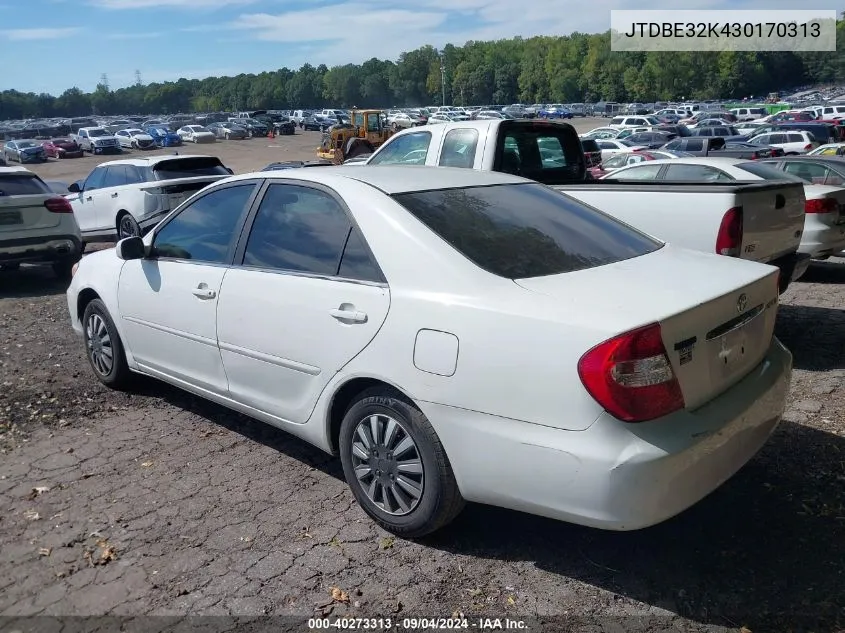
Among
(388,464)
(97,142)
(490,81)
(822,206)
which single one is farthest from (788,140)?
(490,81)

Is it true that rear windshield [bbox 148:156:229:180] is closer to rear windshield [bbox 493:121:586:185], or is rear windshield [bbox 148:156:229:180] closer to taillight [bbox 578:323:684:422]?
rear windshield [bbox 493:121:586:185]

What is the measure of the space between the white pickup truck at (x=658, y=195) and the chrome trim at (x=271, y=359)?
3.29 m

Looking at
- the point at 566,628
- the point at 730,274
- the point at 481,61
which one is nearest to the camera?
the point at 566,628

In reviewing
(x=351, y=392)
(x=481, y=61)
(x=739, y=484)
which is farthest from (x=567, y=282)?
(x=481, y=61)

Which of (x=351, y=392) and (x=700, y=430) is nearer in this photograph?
(x=700, y=430)

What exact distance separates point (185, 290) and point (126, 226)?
8.81 m

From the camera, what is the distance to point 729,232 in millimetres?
5387

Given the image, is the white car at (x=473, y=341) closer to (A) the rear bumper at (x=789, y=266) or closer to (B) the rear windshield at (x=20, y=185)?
(A) the rear bumper at (x=789, y=266)

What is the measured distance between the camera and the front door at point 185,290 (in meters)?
4.19

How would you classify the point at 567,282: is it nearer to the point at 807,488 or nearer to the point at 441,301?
the point at 441,301

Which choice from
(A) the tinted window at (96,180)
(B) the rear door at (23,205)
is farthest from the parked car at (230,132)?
(B) the rear door at (23,205)

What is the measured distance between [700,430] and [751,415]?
43 centimetres

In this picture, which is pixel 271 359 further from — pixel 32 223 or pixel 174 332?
pixel 32 223

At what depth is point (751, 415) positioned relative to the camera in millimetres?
3100
